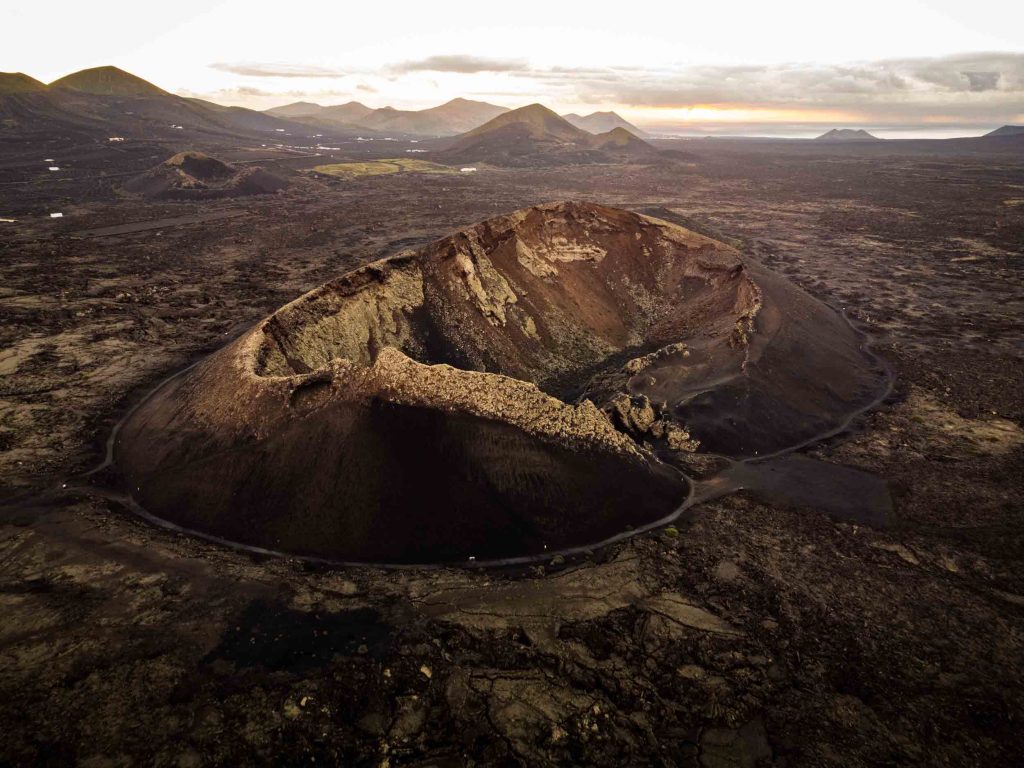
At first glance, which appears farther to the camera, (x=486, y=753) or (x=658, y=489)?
(x=658, y=489)

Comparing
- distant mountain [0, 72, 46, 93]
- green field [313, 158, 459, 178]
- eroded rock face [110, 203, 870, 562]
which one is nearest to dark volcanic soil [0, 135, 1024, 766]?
eroded rock face [110, 203, 870, 562]

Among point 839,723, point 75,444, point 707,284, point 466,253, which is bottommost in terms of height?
point 839,723

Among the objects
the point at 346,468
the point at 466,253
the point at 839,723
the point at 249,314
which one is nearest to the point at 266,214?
the point at 249,314

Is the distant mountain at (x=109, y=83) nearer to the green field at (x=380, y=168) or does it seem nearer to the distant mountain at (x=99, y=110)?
the distant mountain at (x=99, y=110)

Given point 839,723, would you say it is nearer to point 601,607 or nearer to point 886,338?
point 601,607

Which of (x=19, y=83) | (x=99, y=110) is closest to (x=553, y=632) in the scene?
(x=99, y=110)

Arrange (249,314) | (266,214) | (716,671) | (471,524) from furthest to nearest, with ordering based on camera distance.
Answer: (266,214)
(249,314)
(471,524)
(716,671)

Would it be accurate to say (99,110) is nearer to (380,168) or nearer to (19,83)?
(19,83)
